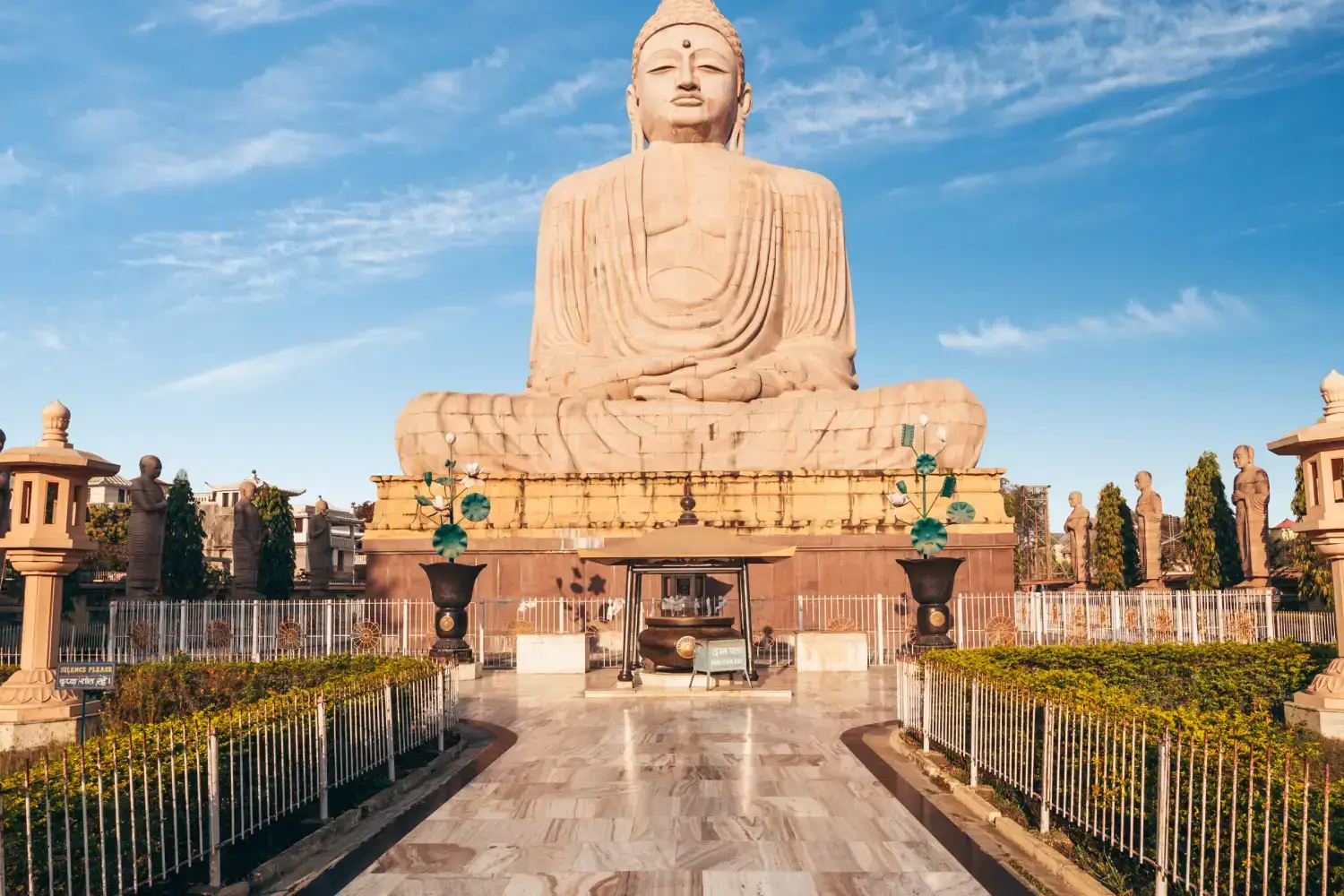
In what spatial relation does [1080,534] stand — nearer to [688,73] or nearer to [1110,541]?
[1110,541]

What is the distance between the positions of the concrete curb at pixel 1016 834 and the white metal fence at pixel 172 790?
3.76m

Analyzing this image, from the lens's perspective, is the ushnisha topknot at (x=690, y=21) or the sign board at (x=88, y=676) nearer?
the sign board at (x=88, y=676)

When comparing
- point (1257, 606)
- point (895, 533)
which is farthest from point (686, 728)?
point (1257, 606)

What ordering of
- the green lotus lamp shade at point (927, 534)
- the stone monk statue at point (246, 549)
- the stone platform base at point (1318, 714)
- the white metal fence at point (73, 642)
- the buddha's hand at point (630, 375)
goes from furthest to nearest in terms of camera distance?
the stone monk statue at point (246, 549), the buddha's hand at point (630, 375), the white metal fence at point (73, 642), the green lotus lamp shade at point (927, 534), the stone platform base at point (1318, 714)

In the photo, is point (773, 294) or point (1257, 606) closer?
point (1257, 606)

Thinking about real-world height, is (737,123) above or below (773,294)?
above

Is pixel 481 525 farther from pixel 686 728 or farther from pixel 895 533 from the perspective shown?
pixel 686 728

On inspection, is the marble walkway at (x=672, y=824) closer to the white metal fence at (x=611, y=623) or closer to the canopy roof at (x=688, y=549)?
the canopy roof at (x=688, y=549)

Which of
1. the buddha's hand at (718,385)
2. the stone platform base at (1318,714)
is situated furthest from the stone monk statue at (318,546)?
the stone platform base at (1318,714)

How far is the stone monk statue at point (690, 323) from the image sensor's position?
1945 cm

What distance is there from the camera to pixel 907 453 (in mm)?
18922

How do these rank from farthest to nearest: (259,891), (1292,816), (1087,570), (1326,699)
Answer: (1087,570), (1326,699), (259,891), (1292,816)

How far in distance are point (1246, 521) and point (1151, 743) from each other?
19.7m

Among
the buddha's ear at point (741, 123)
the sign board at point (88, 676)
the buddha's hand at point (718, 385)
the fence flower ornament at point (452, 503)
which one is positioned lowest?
the sign board at point (88, 676)
